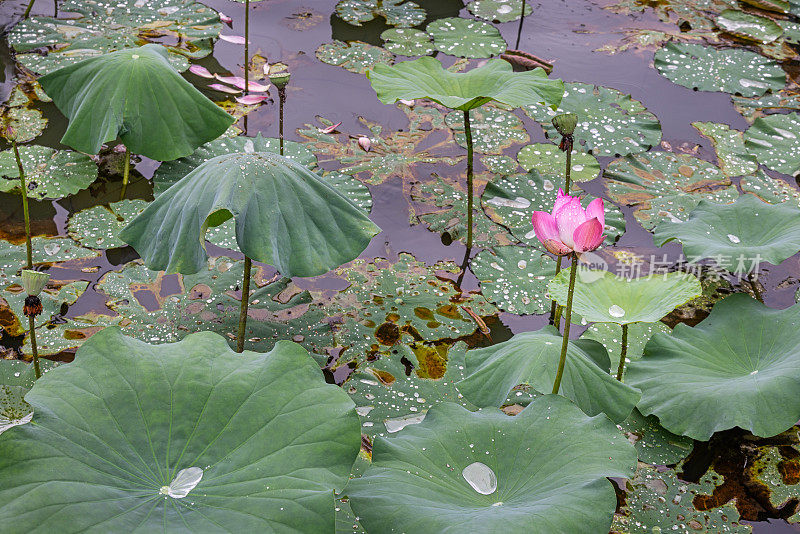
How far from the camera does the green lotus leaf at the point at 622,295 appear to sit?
1.85 m

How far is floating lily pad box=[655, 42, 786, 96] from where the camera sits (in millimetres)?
3326

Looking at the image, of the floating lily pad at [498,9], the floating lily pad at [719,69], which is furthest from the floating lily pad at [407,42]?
the floating lily pad at [719,69]

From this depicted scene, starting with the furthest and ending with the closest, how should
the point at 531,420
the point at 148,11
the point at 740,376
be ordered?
1. the point at 148,11
2. the point at 740,376
3. the point at 531,420

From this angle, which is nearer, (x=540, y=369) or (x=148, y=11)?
(x=540, y=369)

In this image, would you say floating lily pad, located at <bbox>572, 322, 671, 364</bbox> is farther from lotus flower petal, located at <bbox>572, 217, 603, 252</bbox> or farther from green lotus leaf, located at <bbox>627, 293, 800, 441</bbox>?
lotus flower petal, located at <bbox>572, 217, 603, 252</bbox>

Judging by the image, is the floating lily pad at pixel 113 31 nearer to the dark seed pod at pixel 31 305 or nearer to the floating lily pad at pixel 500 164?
the floating lily pad at pixel 500 164

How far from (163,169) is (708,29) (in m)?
2.69

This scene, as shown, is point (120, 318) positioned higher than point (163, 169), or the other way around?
point (163, 169)

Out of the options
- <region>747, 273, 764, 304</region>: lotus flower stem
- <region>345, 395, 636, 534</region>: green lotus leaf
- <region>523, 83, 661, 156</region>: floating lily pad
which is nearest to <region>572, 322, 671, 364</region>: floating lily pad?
<region>747, 273, 764, 304</region>: lotus flower stem

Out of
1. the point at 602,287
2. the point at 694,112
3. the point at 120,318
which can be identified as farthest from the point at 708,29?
the point at 120,318

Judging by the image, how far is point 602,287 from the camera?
6.50ft

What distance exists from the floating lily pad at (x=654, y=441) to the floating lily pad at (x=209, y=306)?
2.79ft

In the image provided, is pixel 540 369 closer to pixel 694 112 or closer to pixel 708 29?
pixel 694 112

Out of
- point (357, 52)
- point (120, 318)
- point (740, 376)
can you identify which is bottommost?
point (120, 318)
